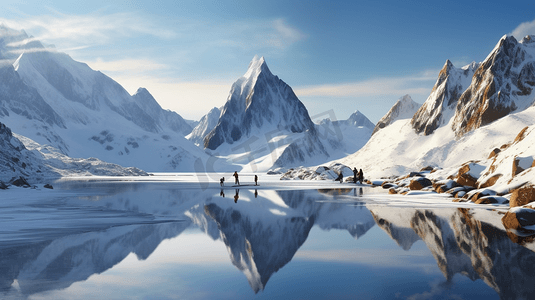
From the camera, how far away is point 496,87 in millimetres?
70875

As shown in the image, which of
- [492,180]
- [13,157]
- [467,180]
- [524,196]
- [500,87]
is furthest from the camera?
[13,157]

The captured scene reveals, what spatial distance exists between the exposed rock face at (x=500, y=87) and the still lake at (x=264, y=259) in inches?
2364

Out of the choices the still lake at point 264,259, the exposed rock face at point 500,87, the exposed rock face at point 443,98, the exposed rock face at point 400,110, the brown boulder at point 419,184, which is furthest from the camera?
the exposed rock face at point 400,110

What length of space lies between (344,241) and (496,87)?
2787 inches

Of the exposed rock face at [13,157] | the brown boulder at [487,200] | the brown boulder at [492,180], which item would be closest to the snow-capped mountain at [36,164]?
the exposed rock face at [13,157]

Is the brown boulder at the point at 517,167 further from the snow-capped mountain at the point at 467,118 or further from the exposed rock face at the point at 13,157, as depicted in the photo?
the exposed rock face at the point at 13,157

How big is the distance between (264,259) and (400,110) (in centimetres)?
11000

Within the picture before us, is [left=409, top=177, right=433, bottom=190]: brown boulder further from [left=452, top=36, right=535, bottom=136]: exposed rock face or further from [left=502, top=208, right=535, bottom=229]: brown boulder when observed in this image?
[left=452, top=36, right=535, bottom=136]: exposed rock face

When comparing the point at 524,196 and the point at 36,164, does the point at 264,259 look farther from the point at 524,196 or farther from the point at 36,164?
the point at 36,164

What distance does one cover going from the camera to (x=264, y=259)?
Answer: 9.96m

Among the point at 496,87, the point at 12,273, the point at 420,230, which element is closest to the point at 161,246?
the point at 12,273

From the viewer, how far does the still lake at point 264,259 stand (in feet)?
24.2

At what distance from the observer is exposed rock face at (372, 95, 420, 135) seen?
110588 millimetres

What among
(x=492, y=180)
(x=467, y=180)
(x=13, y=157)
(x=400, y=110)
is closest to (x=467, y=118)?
(x=400, y=110)
